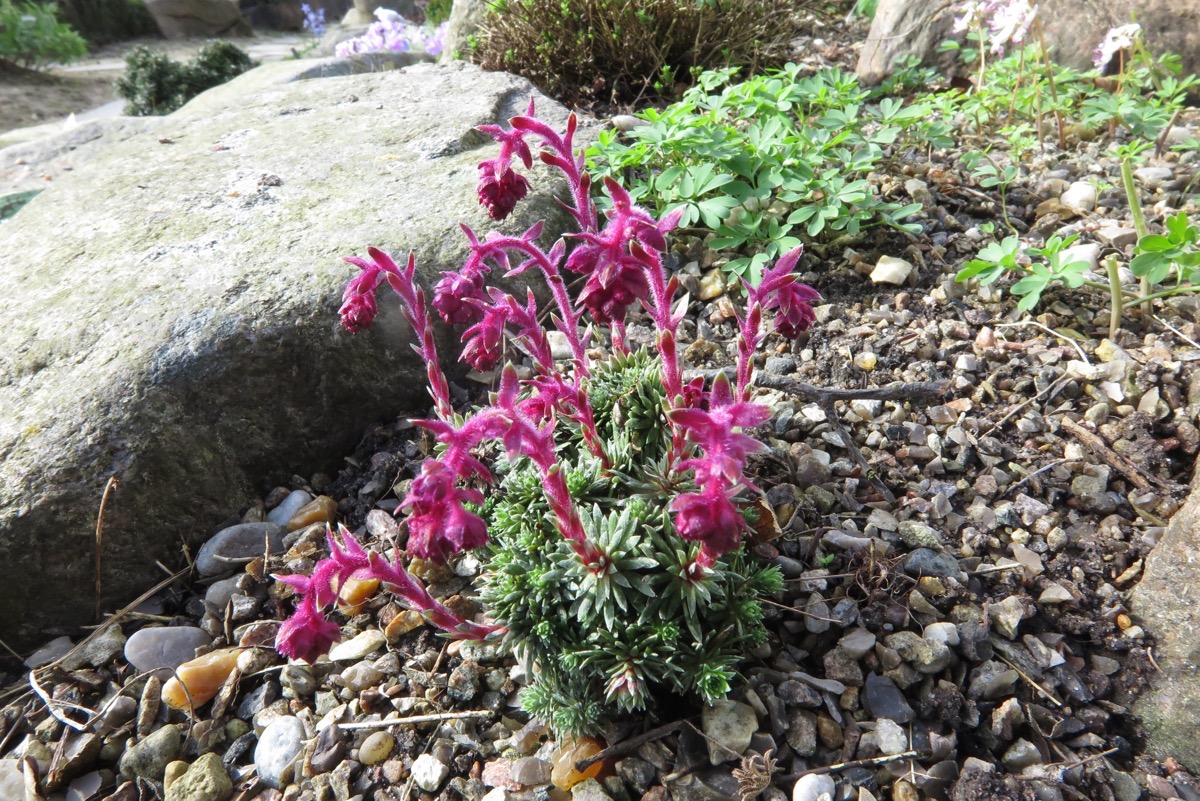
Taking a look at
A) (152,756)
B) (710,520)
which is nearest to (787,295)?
(710,520)

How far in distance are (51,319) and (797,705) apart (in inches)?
127

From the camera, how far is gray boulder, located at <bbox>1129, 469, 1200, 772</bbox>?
189 centimetres

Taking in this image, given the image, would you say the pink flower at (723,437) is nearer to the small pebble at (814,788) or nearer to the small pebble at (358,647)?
the small pebble at (814,788)

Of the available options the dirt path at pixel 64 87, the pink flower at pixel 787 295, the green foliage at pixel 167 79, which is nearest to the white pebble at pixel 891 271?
the pink flower at pixel 787 295

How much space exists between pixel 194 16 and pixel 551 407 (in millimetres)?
24609

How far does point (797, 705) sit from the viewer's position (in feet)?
6.70

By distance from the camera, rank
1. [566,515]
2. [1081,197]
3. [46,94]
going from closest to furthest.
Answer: [566,515]
[1081,197]
[46,94]

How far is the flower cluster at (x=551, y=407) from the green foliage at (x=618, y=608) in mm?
57

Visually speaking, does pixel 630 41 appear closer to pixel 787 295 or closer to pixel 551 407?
pixel 787 295

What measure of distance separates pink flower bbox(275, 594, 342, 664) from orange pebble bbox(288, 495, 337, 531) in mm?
1150

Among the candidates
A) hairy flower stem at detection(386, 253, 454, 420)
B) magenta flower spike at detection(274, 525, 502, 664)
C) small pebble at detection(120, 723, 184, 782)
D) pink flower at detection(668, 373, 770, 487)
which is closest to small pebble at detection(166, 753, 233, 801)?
small pebble at detection(120, 723, 184, 782)

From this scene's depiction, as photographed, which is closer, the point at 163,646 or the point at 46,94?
the point at 163,646

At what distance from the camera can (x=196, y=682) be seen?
2.34 m

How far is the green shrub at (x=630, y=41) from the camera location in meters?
4.81
